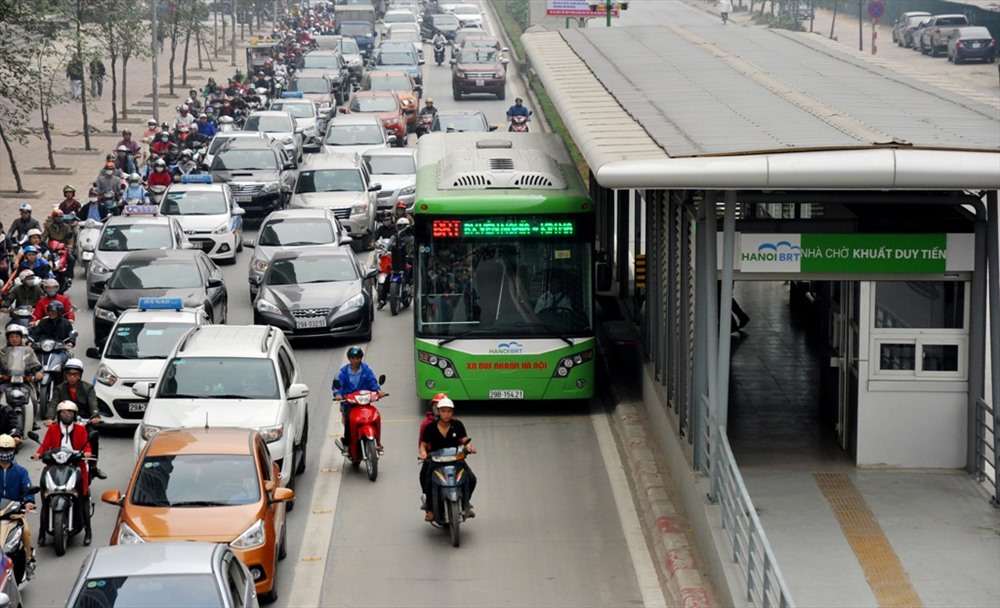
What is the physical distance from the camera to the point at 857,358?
16.4 m

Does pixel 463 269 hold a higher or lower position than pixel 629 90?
lower

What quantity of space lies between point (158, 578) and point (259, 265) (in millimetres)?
16609

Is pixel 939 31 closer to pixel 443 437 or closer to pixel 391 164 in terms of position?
pixel 391 164

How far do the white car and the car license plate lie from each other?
18.9ft

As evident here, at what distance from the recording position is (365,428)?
1789cm

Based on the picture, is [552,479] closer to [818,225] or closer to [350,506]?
[350,506]

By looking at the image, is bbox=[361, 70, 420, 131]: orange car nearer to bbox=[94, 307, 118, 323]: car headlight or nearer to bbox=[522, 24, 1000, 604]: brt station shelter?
bbox=[94, 307, 118, 323]: car headlight

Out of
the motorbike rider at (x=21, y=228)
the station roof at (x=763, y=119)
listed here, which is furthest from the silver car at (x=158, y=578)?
the motorbike rider at (x=21, y=228)

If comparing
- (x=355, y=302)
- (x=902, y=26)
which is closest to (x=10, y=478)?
(x=355, y=302)

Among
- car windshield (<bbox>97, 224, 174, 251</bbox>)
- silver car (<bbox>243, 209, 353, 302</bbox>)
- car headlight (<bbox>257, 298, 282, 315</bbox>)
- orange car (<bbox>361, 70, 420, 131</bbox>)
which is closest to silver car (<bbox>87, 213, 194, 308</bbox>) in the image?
car windshield (<bbox>97, 224, 174, 251</bbox>)

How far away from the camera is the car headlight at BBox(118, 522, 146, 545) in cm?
1365

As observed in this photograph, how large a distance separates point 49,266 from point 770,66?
11.0 meters

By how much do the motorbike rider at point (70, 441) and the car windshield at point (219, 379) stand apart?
56.2 inches

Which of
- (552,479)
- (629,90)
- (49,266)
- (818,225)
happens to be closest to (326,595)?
(552,479)
